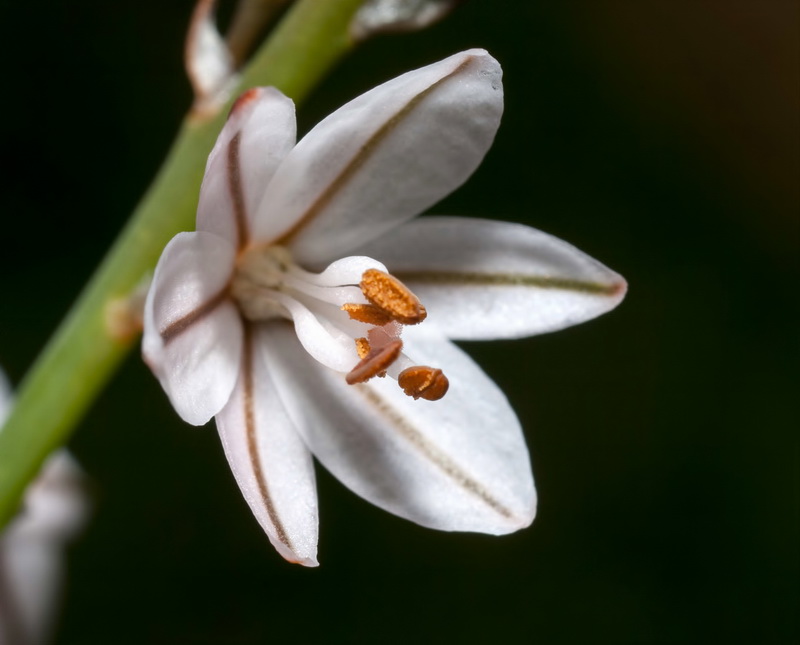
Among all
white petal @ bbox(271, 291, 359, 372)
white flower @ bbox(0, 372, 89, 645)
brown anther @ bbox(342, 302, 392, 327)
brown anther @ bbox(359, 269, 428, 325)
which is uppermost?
brown anther @ bbox(359, 269, 428, 325)

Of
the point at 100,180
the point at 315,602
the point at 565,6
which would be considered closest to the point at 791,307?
the point at 565,6

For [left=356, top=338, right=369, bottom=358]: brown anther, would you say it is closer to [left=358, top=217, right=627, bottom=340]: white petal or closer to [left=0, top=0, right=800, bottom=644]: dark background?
[left=358, top=217, right=627, bottom=340]: white petal

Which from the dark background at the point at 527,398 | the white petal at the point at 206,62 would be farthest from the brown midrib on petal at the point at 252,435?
the dark background at the point at 527,398

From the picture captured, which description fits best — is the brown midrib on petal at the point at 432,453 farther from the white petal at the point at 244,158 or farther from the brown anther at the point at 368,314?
the white petal at the point at 244,158

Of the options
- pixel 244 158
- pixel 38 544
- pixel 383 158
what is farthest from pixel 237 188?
pixel 38 544

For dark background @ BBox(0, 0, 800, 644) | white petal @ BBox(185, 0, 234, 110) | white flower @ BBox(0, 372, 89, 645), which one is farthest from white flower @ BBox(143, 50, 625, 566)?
dark background @ BBox(0, 0, 800, 644)

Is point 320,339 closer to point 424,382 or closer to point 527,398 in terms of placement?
point 424,382

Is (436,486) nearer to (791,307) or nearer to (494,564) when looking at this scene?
(494,564)
